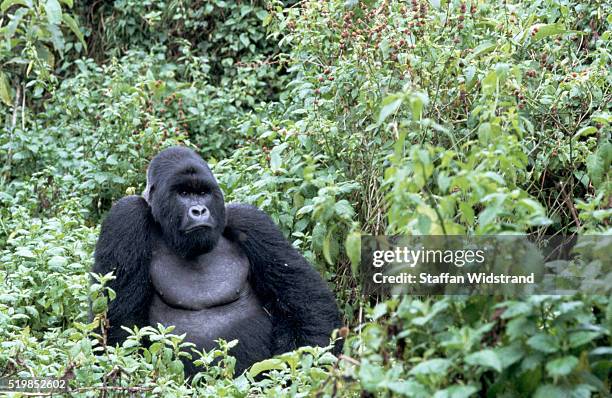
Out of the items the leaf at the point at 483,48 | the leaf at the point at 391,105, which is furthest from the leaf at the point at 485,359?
the leaf at the point at 483,48

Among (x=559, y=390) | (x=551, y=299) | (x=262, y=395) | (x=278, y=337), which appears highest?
(x=551, y=299)

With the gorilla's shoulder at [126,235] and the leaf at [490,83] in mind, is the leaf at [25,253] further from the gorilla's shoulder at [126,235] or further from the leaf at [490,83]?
the leaf at [490,83]

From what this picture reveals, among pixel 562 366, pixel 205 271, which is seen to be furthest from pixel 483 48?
pixel 562 366

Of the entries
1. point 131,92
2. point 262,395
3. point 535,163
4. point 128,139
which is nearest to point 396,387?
point 262,395

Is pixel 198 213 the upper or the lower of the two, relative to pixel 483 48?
lower

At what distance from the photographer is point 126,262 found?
4.71 m

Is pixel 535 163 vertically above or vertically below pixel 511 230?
below

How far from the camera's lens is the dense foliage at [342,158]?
2.80 m

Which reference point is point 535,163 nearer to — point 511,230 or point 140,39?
point 511,230

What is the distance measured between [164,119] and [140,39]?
61.7 inches

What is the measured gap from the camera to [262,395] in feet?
12.0

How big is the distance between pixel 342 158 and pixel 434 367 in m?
2.91

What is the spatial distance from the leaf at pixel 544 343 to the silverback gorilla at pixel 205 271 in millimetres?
2222

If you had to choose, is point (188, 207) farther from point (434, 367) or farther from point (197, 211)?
point (434, 367)
